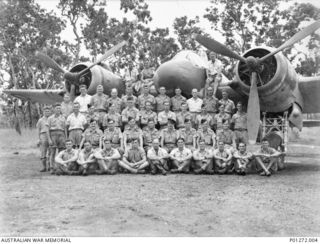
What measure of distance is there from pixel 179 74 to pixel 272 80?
2.68m

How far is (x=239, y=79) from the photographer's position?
10.9 meters

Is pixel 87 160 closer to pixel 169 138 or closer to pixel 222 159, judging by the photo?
pixel 169 138

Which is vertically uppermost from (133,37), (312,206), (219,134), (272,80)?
(133,37)

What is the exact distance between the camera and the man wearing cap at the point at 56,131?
35.2ft

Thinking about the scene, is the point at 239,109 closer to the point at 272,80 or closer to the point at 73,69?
the point at 272,80

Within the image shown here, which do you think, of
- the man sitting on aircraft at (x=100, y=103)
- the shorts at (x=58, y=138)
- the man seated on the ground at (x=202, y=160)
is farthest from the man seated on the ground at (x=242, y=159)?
the shorts at (x=58, y=138)

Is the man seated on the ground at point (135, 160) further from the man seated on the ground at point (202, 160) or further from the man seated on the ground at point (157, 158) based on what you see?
the man seated on the ground at point (202, 160)

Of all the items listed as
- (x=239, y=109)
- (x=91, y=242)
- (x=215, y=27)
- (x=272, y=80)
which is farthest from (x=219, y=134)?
(x=215, y=27)

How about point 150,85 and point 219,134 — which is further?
point 150,85

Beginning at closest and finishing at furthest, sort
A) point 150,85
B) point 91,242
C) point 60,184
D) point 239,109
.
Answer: point 91,242
point 60,184
point 239,109
point 150,85

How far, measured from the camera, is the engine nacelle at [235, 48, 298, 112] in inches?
409

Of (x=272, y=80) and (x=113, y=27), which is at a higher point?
(x=113, y=27)

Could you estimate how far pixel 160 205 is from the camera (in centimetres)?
653

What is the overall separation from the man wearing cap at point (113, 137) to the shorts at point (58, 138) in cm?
105
